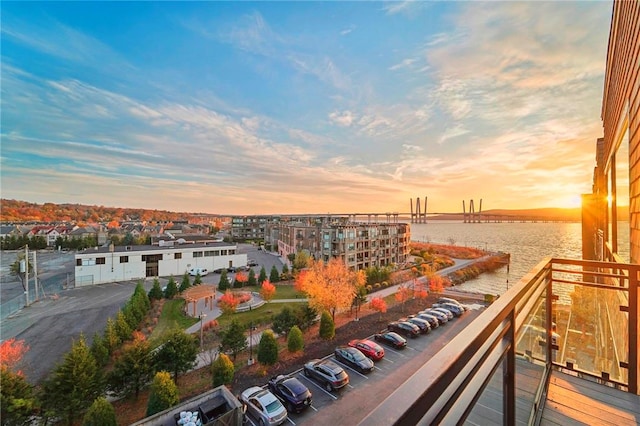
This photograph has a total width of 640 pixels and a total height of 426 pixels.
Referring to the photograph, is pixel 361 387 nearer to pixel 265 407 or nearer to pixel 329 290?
pixel 265 407

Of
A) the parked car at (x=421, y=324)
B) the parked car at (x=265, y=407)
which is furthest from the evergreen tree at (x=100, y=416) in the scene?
the parked car at (x=421, y=324)

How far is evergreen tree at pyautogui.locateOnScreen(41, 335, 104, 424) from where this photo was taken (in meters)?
6.73

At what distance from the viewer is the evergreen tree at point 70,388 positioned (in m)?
6.73

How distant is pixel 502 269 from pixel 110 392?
105 feet

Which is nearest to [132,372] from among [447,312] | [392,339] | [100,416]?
[100,416]

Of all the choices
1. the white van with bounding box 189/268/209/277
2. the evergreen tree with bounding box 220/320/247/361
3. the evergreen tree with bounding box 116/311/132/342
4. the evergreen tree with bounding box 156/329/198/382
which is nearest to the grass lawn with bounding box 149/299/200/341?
the evergreen tree with bounding box 116/311/132/342

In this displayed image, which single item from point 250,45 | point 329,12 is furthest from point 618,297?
point 250,45

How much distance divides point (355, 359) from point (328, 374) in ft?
4.36

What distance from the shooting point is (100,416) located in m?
6.04

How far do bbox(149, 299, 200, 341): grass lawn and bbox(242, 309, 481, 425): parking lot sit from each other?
6560 mm

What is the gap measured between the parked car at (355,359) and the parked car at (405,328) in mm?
3271

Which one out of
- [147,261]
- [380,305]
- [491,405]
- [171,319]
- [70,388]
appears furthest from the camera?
[147,261]

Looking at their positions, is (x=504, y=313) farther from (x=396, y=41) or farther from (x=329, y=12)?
(x=396, y=41)

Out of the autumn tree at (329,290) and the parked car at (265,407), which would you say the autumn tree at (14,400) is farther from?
→ the autumn tree at (329,290)
